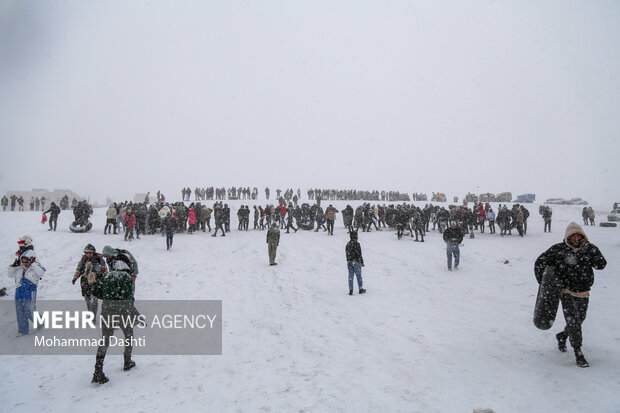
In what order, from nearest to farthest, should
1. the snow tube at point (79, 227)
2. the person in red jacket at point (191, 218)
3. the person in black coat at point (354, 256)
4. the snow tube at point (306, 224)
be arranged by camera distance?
the person in black coat at point (354, 256), the snow tube at point (79, 227), the person in red jacket at point (191, 218), the snow tube at point (306, 224)

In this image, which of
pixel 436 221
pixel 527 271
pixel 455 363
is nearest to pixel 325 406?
pixel 455 363

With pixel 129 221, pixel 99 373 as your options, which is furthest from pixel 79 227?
A: pixel 99 373

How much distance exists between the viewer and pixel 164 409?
15.3 feet

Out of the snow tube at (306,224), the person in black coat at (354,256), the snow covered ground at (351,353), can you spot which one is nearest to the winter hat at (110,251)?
the snow covered ground at (351,353)

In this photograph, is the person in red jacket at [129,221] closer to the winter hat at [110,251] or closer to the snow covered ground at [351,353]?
the snow covered ground at [351,353]

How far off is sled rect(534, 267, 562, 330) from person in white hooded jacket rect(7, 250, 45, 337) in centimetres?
949

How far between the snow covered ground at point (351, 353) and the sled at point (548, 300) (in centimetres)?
77

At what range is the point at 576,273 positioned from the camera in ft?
16.2

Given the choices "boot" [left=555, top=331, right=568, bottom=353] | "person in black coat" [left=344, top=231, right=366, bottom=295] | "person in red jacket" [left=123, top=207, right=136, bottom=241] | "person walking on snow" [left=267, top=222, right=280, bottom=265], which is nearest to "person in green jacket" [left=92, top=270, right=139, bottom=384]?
"person in black coat" [left=344, top=231, right=366, bottom=295]

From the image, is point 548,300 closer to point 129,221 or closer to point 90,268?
point 90,268

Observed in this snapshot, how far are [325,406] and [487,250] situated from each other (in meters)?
14.5

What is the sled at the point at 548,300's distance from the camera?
4.98 m
